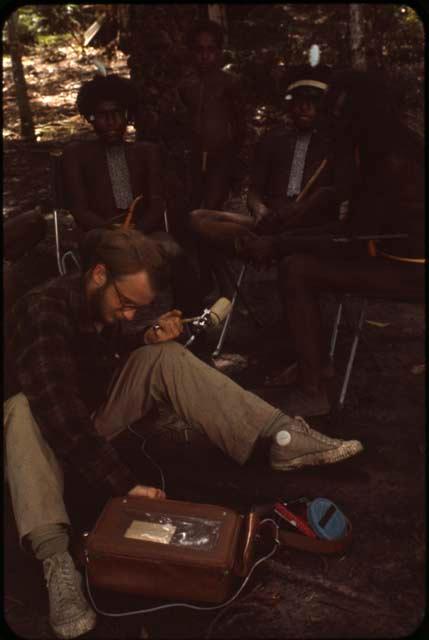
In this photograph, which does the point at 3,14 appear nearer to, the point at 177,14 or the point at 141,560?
the point at 141,560

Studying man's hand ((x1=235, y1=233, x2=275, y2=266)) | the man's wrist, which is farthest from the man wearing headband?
the man's wrist

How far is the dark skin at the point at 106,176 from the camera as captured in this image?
4781 millimetres

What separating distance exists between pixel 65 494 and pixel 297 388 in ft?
5.15

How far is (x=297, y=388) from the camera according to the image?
4.10 metres

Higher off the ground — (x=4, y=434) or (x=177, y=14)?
(x=177, y=14)

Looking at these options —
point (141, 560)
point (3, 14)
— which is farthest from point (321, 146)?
point (141, 560)

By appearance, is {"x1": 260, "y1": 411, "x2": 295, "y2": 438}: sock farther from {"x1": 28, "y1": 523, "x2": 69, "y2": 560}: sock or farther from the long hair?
{"x1": 28, "y1": 523, "x2": 69, "y2": 560}: sock

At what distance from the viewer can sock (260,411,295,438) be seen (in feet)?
10.4

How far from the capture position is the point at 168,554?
8.32ft

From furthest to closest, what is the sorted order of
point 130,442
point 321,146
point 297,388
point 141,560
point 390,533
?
point 321,146, point 297,388, point 130,442, point 390,533, point 141,560

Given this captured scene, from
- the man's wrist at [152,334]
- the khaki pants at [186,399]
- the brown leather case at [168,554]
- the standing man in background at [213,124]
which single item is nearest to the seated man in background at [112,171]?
the standing man in background at [213,124]

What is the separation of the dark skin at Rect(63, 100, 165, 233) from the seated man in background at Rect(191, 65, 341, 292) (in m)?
0.37

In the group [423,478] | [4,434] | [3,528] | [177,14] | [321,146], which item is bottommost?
[423,478]

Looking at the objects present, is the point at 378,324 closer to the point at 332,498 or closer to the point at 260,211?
the point at 260,211
